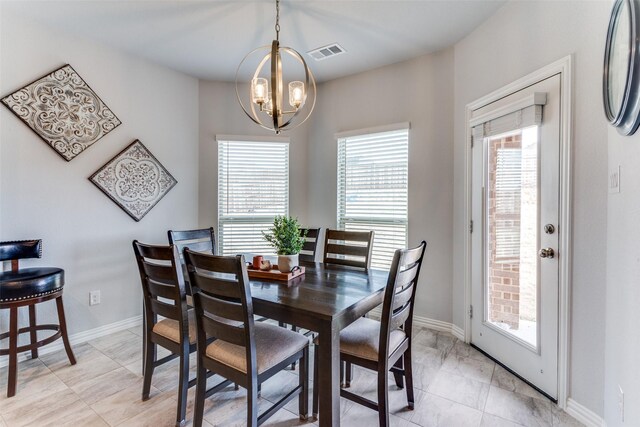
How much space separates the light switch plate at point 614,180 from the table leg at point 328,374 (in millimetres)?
1546

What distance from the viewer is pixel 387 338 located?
5.27 ft

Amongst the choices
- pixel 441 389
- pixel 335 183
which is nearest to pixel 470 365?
pixel 441 389

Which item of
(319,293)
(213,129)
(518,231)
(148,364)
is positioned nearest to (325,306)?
(319,293)

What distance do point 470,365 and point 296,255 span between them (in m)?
1.65

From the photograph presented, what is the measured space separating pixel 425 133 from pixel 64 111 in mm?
3289

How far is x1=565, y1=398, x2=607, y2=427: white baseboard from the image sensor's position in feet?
5.72

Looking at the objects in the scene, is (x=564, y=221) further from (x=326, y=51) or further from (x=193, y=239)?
(x=193, y=239)

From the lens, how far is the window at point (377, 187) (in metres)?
3.32

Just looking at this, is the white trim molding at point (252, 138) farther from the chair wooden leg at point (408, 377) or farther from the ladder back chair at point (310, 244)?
the chair wooden leg at point (408, 377)

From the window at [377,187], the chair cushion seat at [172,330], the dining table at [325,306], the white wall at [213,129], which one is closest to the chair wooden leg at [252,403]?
the dining table at [325,306]

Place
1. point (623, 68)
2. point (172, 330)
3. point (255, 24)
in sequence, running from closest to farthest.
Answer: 1. point (623, 68)
2. point (172, 330)
3. point (255, 24)

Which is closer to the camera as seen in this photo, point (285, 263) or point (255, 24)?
point (285, 263)

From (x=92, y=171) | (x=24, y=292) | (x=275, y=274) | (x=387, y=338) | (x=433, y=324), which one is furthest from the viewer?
(x=433, y=324)

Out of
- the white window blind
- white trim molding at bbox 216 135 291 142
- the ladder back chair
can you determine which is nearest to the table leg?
the ladder back chair
